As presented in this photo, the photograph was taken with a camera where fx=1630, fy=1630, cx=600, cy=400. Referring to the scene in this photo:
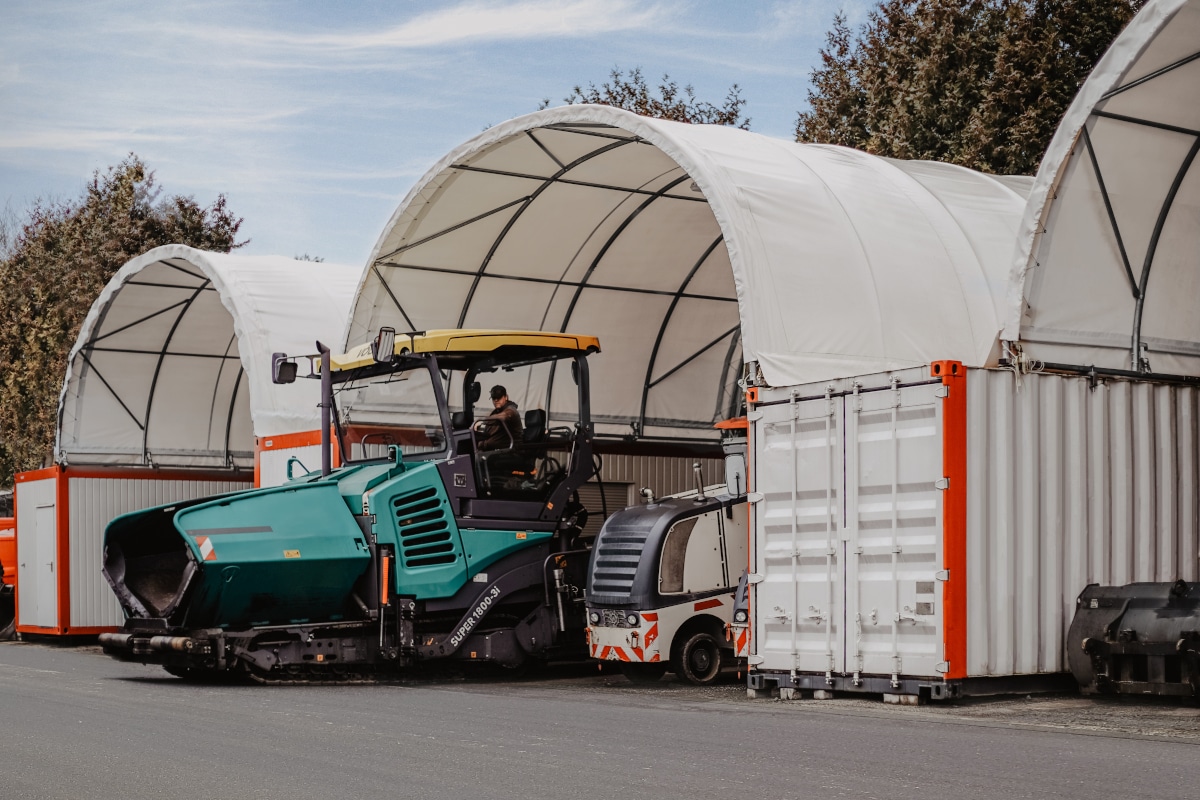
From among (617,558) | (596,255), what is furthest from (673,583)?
(596,255)

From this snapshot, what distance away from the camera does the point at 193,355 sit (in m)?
26.9

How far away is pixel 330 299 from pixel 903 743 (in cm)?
1530

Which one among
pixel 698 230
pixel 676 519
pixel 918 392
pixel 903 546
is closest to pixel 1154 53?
pixel 918 392

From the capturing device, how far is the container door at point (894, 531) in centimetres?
1234

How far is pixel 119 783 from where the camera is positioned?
845cm

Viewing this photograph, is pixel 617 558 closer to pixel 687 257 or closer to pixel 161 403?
pixel 687 257

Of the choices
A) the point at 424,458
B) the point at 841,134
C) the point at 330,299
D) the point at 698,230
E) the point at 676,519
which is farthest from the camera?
the point at 841,134

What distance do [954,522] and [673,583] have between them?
3.48m

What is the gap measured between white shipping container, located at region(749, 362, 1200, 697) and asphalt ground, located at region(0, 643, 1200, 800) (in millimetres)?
475

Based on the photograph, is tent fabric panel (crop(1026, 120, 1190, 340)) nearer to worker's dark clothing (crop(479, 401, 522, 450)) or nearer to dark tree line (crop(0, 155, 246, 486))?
worker's dark clothing (crop(479, 401, 522, 450))

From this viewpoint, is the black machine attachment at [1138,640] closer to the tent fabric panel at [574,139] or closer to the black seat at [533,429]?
the black seat at [533,429]

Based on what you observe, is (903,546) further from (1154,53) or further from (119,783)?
(119,783)

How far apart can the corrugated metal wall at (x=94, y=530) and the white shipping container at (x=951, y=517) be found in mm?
13115

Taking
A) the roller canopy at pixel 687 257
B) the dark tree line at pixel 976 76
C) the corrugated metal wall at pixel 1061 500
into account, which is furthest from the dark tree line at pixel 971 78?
the corrugated metal wall at pixel 1061 500
